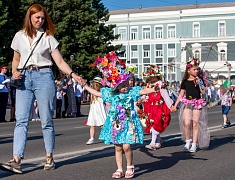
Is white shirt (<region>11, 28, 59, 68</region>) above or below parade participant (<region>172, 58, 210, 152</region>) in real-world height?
above

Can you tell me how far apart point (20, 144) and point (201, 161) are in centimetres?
345

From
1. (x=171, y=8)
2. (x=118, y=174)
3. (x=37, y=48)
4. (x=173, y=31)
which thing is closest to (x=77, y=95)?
(x=37, y=48)

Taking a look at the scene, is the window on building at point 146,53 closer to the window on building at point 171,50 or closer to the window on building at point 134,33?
the window on building at point 134,33

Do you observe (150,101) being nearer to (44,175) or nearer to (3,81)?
(44,175)

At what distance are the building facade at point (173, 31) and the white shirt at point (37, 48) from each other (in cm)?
6578

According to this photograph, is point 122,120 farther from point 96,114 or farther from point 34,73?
point 96,114

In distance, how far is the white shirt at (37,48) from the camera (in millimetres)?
8344

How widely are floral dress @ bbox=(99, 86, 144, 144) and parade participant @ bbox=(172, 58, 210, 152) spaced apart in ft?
12.0

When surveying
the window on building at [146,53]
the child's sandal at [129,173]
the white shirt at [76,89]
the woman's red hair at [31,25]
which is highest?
the window on building at [146,53]

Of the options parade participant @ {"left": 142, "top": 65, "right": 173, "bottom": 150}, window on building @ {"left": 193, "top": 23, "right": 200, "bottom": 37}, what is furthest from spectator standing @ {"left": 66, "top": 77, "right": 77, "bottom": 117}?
window on building @ {"left": 193, "top": 23, "right": 200, "bottom": 37}

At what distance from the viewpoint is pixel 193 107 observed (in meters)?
12.1

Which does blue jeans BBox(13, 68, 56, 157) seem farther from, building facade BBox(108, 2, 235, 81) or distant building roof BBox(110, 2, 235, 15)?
distant building roof BBox(110, 2, 235, 15)

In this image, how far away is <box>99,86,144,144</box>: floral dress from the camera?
8.35m

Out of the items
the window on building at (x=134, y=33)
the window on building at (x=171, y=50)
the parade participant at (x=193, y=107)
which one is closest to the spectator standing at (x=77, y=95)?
the parade participant at (x=193, y=107)
